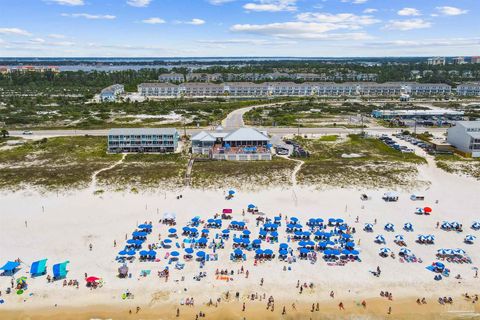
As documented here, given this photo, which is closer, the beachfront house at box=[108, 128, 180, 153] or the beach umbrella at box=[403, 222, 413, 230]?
the beach umbrella at box=[403, 222, 413, 230]

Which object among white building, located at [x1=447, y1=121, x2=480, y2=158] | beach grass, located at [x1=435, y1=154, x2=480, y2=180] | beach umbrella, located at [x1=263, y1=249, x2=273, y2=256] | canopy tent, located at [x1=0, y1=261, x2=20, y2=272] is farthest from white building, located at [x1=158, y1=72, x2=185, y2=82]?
beach umbrella, located at [x1=263, y1=249, x2=273, y2=256]

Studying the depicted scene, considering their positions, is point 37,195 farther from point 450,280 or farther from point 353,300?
point 450,280

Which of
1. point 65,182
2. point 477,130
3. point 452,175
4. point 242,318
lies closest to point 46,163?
point 65,182

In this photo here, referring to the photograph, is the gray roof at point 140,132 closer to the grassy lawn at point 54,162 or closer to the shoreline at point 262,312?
the grassy lawn at point 54,162

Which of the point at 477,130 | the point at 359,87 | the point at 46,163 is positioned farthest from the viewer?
the point at 359,87

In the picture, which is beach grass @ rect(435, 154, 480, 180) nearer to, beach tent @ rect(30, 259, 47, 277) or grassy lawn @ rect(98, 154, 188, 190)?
grassy lawn @ rect(98, 154, 188, 190)

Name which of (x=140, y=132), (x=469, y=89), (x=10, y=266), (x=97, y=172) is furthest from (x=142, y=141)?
(x=469, y=89)

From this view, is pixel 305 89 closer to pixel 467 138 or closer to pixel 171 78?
pixel 171 78
